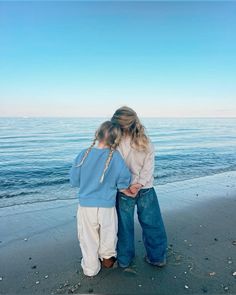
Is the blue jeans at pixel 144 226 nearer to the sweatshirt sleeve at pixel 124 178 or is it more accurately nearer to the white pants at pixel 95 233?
the white pants at pixel 95 233

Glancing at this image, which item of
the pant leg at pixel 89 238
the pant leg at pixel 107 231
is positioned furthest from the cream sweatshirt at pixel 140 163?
the pant leg at pixel 89 238

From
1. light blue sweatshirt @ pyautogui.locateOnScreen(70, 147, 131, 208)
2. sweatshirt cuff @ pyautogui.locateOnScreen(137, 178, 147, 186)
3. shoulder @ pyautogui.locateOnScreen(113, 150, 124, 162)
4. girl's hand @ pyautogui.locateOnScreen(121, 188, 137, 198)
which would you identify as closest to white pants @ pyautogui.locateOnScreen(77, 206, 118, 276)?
light blue sweatshirt @ pyautogui.locateOnScreen(70, 147, 131, 208)

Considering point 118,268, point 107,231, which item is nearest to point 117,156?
point 107,231

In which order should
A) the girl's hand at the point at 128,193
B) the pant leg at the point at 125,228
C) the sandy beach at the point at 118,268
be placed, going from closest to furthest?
the sandy beach at the point at 118,268
the girl's hand at the point at 128,193
the pant leg at the point at 125,228

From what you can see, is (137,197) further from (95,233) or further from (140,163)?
(95,233)

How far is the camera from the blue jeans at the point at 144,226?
350 centimetres

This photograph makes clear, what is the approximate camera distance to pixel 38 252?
4117 millimetres

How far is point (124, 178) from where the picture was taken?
3219 millimetres

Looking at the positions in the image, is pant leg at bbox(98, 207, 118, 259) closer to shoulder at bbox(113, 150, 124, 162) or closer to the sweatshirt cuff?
the sweatshirt cuff

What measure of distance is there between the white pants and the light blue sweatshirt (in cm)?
11

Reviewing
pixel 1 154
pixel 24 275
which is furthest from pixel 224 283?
pixel 1 154

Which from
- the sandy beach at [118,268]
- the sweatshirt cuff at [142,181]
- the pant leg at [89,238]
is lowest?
the sandy beach at [118,268]

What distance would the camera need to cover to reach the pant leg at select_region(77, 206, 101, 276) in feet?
10.9

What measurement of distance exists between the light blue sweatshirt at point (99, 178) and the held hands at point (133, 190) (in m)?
0.12
